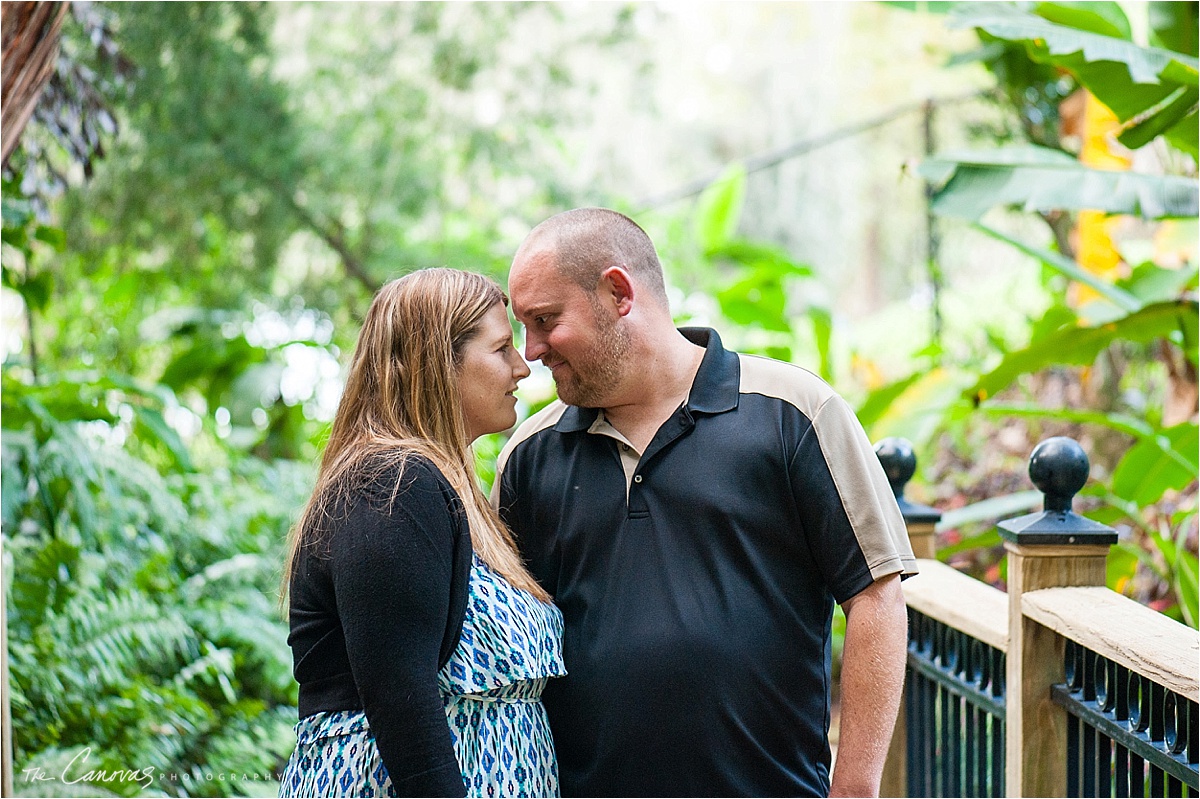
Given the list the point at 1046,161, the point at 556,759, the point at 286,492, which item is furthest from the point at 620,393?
the point at 286,492

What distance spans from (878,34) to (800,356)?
7891mm

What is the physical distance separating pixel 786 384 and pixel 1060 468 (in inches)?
27.2

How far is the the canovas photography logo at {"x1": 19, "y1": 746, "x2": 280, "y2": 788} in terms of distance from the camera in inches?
122

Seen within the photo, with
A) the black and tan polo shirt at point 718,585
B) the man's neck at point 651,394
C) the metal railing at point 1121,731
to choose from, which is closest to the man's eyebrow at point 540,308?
the man's neck at point 651,394

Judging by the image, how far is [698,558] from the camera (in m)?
2.07

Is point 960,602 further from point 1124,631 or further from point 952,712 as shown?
point 1124,631

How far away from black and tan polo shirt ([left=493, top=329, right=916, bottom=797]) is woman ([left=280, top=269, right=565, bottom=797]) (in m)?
0.11

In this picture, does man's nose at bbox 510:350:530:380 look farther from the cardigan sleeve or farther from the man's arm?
the man's arm

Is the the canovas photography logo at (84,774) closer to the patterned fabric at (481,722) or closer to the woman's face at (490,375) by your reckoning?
the patterned fabric at (481,722)

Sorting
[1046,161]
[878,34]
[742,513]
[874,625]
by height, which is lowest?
[874,625]

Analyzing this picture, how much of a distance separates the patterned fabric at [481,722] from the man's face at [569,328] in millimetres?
476

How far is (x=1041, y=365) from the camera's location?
150 inches

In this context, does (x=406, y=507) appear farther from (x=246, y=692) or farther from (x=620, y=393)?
(x=246, y=692)

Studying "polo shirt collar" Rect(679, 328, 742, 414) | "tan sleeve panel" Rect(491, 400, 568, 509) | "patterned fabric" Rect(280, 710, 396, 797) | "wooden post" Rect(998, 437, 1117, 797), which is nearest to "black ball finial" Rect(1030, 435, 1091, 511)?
"wooden post" Rect(998, 437, 1117, 797)
